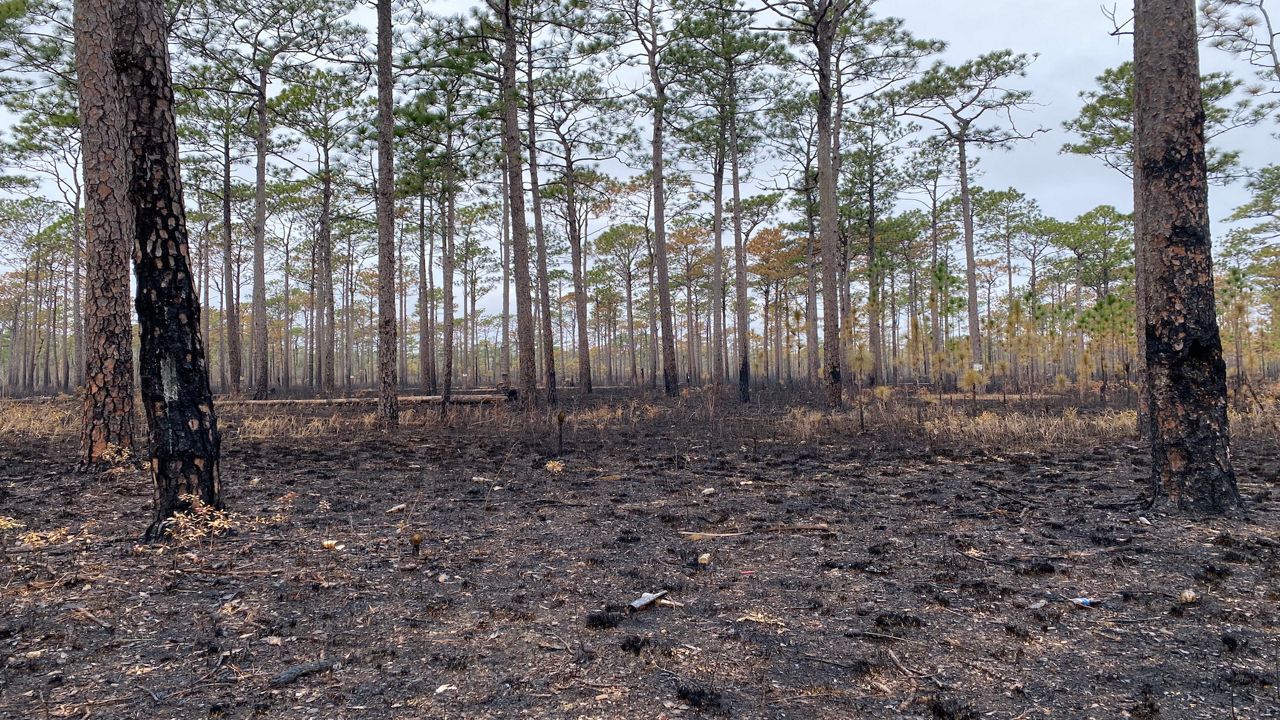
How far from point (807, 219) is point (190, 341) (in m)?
21.0

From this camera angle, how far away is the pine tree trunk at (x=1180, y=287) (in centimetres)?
353

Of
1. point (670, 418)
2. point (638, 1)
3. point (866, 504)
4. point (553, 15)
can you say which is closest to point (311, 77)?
point (553, 15)

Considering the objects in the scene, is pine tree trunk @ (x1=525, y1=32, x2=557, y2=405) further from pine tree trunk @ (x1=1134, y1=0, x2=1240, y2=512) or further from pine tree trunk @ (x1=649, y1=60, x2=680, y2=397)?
pine tree trunk @ (x1=1134, y1=0, x2=1240, y2=512)

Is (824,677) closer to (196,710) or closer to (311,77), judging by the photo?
(196,710)

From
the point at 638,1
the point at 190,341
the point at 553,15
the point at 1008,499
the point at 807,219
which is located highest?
the point at 638,1

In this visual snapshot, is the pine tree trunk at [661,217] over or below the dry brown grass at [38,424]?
over

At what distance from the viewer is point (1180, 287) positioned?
355 centimetres

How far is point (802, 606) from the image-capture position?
2.52 m

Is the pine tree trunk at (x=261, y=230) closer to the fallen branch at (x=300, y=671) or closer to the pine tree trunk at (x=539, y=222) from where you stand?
the pine tree trunk at (x=539, y=222)

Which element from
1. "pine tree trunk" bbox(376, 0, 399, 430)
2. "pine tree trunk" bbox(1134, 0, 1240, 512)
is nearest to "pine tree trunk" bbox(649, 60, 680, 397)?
"pine tree trunk" bbox(376, 0, 399, 430)

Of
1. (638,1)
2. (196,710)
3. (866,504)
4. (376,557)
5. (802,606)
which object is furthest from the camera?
(638,1)

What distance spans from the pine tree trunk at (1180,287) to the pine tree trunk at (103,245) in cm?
857

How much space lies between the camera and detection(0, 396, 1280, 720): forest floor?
178cm

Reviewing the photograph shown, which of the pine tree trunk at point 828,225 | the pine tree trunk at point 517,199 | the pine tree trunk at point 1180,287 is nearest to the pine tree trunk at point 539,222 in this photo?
the pine tree trunk at point 517,199
